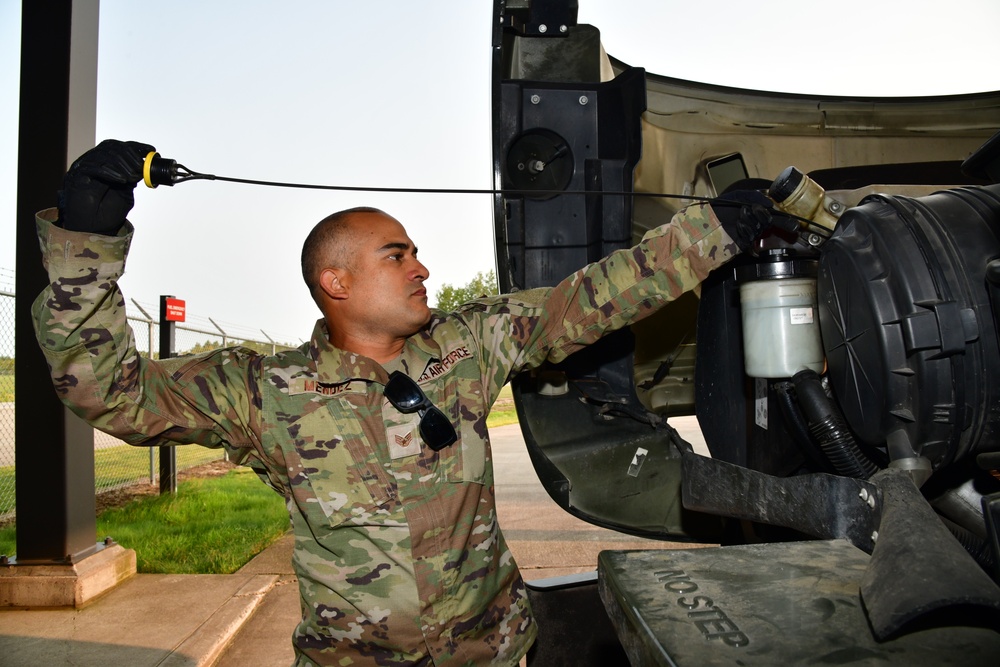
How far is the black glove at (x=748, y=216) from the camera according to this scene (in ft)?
5.68

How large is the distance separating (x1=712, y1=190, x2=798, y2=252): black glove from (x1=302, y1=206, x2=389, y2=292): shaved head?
37.1 inches

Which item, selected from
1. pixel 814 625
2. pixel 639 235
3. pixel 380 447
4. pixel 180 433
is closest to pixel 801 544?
pixel 814 625

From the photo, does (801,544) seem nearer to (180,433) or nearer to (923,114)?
(180,433)

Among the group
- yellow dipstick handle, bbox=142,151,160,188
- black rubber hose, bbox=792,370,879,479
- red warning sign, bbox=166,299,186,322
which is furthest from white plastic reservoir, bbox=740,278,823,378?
red warning sign, bbox=166,299,186,322

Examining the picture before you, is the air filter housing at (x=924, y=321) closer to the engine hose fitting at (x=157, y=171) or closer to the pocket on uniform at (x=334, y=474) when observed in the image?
the pocket on uniform at (x=334, y=474)

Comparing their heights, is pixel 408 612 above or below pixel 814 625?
below

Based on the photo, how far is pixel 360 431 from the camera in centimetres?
180

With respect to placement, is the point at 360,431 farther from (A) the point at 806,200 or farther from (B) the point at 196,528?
(B) the point at 196,528

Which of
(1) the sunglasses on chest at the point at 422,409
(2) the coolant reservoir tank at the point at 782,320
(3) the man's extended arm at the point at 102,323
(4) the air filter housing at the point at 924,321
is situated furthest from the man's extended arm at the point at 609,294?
(3) the man's extended arm at the point at 102,323

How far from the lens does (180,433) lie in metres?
1.81

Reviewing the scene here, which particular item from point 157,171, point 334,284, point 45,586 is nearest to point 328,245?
point 334,284

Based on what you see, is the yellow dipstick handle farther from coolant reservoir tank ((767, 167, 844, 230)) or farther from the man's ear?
coolant reservoir tank ((767, 167, 844, 230))

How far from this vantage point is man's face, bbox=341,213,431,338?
1.95 metres

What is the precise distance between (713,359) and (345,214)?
1.18m
